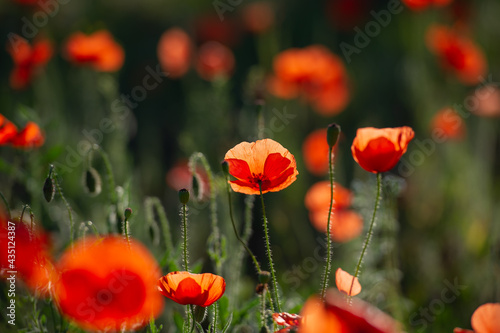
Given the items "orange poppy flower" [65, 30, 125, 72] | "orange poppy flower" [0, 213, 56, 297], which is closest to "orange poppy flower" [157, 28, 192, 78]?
"orange poppy flower" [65, 30, 125, 72]

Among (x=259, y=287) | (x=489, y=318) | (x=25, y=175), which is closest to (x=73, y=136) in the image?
(x=25, y=175)

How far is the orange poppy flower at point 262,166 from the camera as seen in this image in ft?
4.58

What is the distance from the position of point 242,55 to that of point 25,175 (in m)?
3.92

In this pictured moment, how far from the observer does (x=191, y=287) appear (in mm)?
1156

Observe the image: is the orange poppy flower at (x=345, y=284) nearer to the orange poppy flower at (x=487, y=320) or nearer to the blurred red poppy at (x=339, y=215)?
the orange poppy flower at (x=487, y=320)

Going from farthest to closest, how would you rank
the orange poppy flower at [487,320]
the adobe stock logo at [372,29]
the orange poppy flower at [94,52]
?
the adobe stock logo at [372,29] < the orange poppy flower at [94,52] < the orange poppy flower at [487,320]

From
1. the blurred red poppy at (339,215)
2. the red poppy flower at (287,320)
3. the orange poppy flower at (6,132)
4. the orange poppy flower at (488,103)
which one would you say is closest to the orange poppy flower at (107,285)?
the red poppy flower at (287,320)

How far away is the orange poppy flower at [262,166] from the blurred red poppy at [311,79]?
2.25 meters

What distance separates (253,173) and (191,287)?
1.23ft

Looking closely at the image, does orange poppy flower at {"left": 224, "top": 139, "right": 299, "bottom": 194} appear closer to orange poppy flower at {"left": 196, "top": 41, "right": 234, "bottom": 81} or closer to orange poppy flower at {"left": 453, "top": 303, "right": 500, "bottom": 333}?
orange poppy flower at {"left": 453, "top": 303, "right": 500, "bottom": 333}

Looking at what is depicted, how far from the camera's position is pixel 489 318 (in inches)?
43.1

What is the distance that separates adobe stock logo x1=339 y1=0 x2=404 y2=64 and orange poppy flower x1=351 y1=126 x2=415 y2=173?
4.09 metres

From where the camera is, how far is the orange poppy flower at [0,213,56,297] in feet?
4.28

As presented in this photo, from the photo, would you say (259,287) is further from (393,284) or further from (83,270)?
(393,284)
